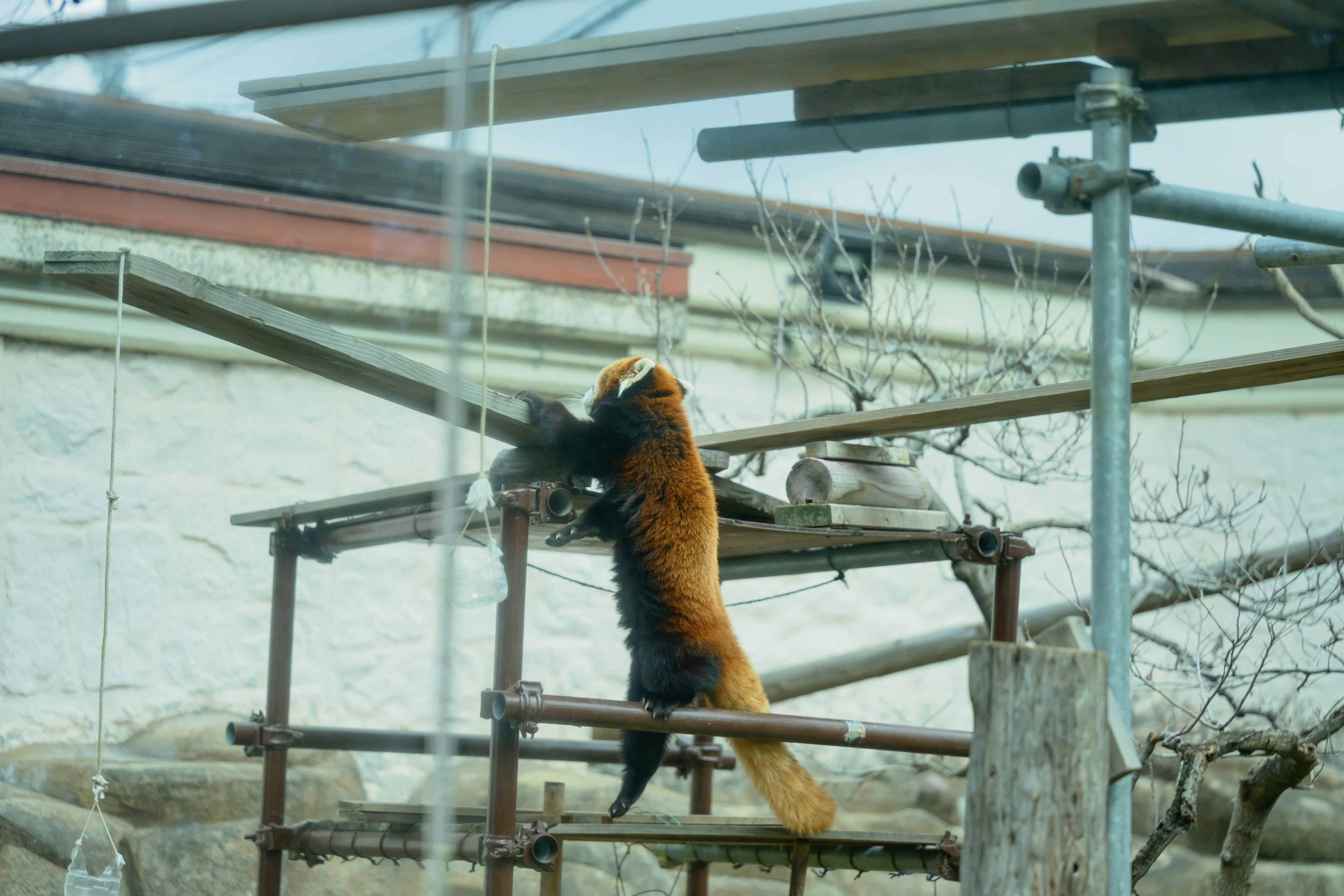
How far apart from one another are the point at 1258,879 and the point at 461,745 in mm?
4087

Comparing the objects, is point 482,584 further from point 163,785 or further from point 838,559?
point 163,785

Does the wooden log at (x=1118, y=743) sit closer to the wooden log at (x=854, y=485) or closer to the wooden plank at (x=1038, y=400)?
the wooden plank at (x=1038, y=400)

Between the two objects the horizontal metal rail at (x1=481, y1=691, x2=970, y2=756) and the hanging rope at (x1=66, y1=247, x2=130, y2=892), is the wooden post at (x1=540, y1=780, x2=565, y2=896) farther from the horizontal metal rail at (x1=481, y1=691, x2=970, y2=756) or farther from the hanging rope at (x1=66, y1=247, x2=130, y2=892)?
the hanging rope at (x1=66, y1=247, x2=130, y2=892)

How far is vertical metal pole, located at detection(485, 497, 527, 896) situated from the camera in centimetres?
293

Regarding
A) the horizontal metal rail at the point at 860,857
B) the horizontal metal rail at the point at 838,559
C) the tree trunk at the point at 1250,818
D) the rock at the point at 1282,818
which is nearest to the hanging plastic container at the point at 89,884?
the horizontal metal rail at the point at 860,857

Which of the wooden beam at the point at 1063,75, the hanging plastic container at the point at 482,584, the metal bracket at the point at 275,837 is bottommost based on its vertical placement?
the metal bracket at the point at 275,837

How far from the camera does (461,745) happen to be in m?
4.15

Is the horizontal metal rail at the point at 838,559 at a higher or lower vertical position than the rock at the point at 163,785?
higher

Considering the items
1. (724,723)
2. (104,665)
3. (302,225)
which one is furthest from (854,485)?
(302,225)

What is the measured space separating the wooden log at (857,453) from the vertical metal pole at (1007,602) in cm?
46

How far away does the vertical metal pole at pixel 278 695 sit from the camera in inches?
148

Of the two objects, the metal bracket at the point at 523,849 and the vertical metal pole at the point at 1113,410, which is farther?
the metal bracket at the point at 523,849

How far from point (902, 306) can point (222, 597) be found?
343 cm

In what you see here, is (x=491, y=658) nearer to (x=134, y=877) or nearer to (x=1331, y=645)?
(x=134, y=877)
